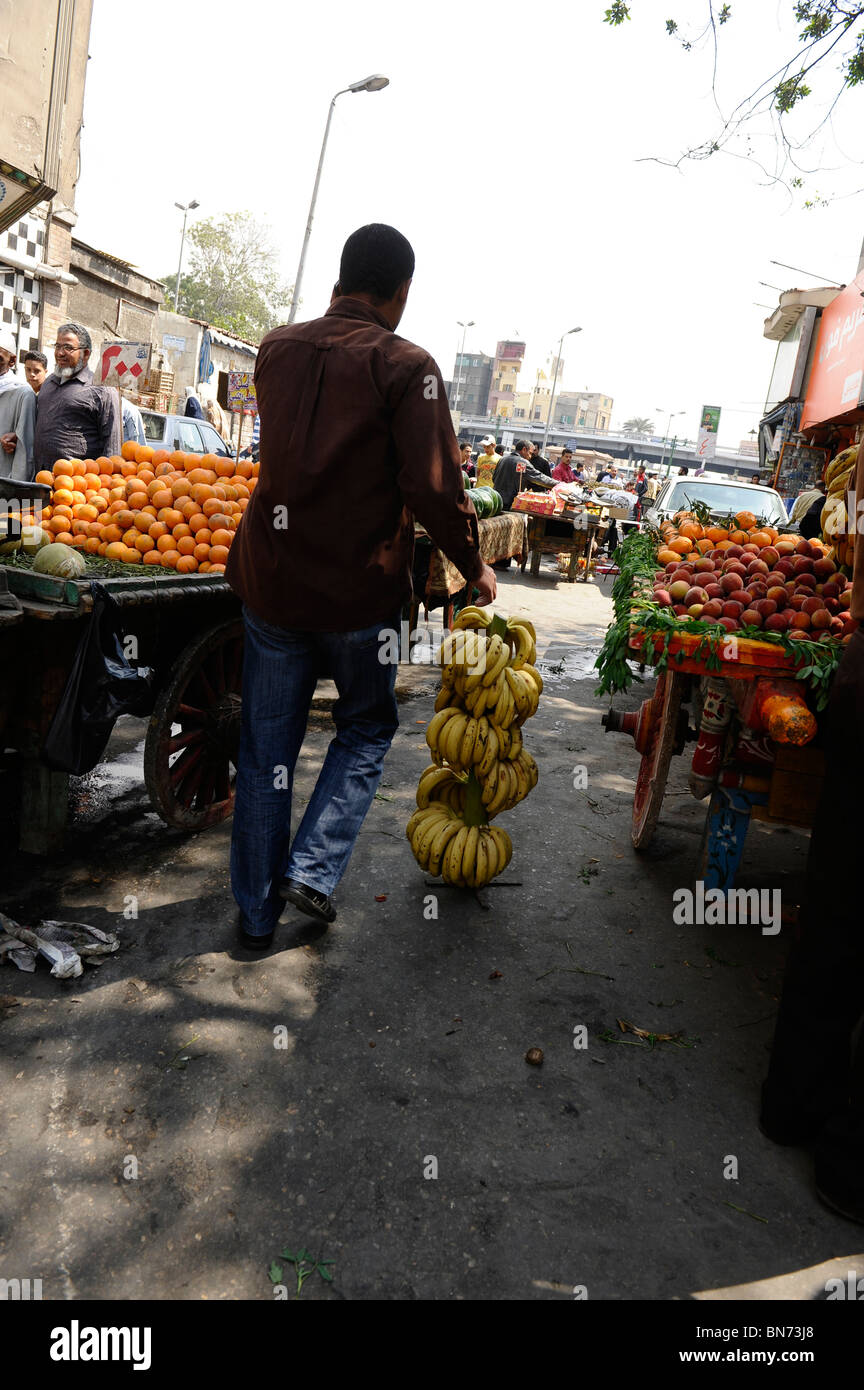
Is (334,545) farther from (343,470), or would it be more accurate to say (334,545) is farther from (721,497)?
(721,497)

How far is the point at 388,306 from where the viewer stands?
296 centimetres

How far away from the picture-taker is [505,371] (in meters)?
152

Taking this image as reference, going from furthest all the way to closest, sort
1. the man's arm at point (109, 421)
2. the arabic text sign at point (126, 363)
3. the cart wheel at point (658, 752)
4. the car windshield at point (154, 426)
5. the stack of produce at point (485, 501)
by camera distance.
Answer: the arabic text sign at point (126, 363), the car windshield at point (154, 426), the stack of produce at point (485, 501), the man's arm at point (109, 421), the cart wheel at point (658, 752)

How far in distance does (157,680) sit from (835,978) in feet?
9.30

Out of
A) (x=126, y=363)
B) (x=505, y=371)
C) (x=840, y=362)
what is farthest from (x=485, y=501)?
(x=505, y=371)

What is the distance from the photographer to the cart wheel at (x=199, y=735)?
11.5 feet

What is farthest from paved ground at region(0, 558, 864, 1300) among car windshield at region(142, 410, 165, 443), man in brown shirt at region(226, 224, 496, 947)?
car windshield at region(142, 410, 165, 443)

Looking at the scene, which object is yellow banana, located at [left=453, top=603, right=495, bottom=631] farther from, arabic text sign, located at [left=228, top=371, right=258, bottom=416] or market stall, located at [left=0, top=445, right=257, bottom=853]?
arabic text sign, located at [left=228, top=371, right=258, bottom=416]

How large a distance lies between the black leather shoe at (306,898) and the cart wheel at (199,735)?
0.82 m

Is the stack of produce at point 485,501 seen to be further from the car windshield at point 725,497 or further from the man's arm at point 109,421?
the man's arm at point 109,421

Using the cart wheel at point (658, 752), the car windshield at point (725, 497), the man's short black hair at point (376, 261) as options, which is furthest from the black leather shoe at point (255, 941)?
the car windshield at point (725, 497)
